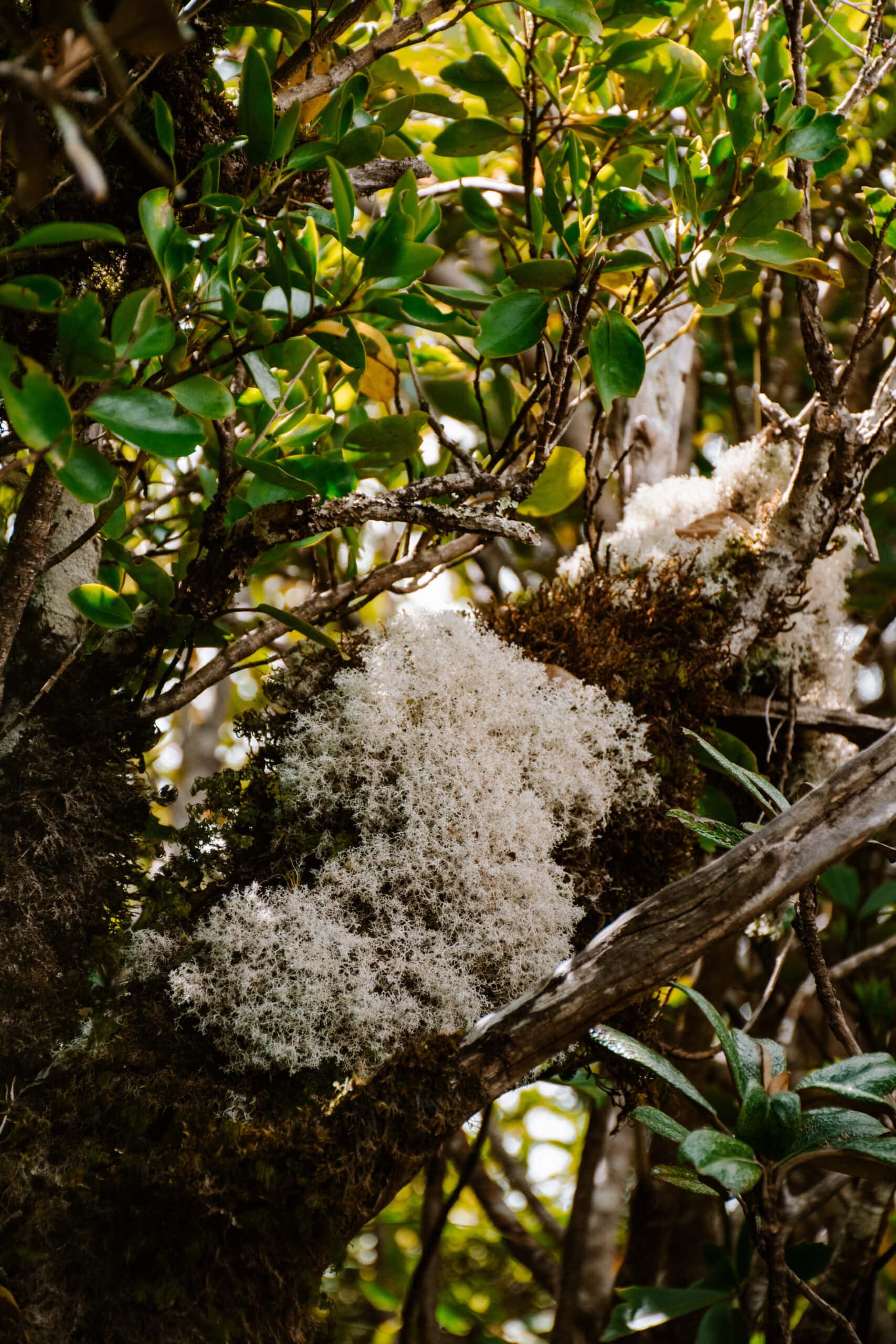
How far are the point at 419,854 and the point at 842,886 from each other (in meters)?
1.32

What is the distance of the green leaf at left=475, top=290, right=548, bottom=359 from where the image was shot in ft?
3.10

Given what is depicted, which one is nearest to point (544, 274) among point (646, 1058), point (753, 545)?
point (753, 545)

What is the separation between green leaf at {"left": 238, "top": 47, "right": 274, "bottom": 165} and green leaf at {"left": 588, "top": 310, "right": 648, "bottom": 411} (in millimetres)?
355

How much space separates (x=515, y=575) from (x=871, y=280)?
4.36ft

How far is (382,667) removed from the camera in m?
1.05

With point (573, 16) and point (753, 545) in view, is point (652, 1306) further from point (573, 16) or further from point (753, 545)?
point (573, 16)

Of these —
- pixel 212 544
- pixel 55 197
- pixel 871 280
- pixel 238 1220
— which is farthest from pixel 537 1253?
pixel 55 197

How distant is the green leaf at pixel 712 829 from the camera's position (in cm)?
96

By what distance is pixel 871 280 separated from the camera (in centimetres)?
117

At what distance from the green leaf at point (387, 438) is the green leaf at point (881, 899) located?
1.33 m

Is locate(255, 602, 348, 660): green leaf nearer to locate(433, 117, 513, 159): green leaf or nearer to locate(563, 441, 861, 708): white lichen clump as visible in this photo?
locate(563, 441, 861, 708): white lichen clump

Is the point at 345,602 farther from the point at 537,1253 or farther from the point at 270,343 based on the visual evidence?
the point at 537,1253

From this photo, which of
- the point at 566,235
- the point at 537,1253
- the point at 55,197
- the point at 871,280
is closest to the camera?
the point at 55,197

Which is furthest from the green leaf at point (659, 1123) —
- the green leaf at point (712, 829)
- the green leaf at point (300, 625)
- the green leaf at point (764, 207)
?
the green leaf at point (764, 207)
